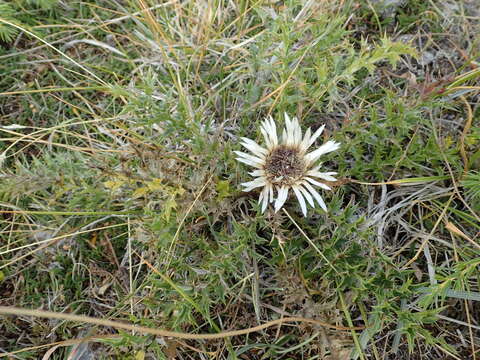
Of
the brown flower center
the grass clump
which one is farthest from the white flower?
the grass clump

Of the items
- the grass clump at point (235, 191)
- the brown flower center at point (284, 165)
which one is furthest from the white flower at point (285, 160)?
the grass clump at point (235, 191)

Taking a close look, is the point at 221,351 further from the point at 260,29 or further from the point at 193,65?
the point at 260,29

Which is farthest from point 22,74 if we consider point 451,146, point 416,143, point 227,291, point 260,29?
point 451,146

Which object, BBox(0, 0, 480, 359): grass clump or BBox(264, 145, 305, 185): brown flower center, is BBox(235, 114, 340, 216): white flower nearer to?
BBox(264, 145, 305, 185): brown flower center

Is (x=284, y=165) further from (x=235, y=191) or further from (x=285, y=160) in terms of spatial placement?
(x=235, y=191)

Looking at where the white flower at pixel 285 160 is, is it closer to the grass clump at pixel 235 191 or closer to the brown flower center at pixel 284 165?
the brown flower center at pixel 284 165

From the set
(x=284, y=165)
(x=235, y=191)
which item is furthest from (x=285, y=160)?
(x=235, y=191)
